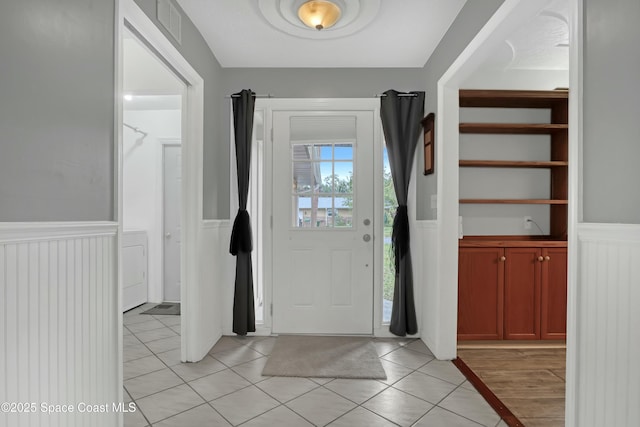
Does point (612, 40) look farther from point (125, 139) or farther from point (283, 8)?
point (125, 139)

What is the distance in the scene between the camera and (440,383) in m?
2.21

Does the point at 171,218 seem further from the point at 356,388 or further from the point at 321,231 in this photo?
the point at 356,388

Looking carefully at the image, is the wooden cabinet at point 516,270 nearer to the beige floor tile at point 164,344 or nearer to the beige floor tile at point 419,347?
the beige floor tile at point 419,347

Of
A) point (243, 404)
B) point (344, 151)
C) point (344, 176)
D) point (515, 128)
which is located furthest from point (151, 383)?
point (515, 128)

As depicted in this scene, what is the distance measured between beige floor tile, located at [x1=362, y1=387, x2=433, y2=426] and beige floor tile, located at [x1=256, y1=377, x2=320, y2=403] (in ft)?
1.34

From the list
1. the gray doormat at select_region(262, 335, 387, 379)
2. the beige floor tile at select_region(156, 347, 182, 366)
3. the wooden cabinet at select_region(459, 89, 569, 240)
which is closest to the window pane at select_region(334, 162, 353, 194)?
the wooden cabinet at select_region(459, 89, 569, 240)

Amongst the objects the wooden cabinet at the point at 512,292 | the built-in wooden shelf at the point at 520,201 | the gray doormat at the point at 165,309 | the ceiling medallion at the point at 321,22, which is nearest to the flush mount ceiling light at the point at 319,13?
the ceiling medallion at the point at 321,22

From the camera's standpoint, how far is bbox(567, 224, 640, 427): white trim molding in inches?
40.6

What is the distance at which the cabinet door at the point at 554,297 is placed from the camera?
280cm

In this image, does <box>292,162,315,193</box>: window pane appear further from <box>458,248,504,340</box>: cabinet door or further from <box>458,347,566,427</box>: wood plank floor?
<box>458,347,566,427</box>: wood plank floor

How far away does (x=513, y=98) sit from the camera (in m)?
2.87

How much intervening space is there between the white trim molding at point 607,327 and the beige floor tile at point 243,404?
1478 mm

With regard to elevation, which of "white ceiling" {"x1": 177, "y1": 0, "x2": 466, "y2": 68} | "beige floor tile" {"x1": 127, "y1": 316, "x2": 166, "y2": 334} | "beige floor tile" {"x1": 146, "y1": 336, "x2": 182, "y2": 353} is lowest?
"beige floor tile" {"x1": 127, "y1": 316, "x2": 166, "y2": 334}

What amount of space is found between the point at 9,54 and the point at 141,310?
349 cm
